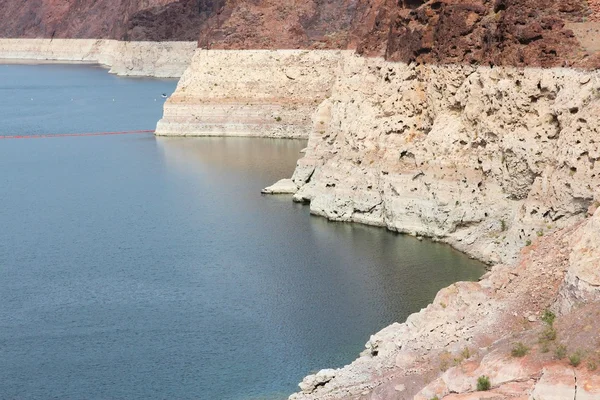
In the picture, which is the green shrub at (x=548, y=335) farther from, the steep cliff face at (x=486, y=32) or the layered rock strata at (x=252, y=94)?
the layered rock strata at (x=252, y=94)

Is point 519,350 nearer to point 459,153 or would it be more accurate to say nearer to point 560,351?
point 560,351

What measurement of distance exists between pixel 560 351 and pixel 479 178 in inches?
889

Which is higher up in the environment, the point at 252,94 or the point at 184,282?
the point at 252,94

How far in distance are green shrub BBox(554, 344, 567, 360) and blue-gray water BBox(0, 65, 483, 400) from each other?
29.5 ft

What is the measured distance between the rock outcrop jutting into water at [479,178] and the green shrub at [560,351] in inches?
1.4

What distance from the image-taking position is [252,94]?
8312 cm

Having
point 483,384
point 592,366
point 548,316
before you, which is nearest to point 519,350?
point 483,384

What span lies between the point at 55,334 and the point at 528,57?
19418 millimetres

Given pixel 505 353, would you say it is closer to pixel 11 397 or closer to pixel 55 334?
pixel 11 397

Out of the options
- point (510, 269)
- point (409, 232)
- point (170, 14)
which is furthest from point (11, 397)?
point (170, 14)

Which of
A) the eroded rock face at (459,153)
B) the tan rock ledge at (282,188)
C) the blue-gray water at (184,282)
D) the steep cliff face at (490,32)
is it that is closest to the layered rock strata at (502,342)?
the blue-gray water at (184,282)

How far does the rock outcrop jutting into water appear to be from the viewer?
69.3ft

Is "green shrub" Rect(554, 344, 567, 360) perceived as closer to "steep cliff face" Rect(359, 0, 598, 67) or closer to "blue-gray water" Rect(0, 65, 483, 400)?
"blue-gray water" Rect(0, 65, 483, 400)

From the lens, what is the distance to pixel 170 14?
16650cm
